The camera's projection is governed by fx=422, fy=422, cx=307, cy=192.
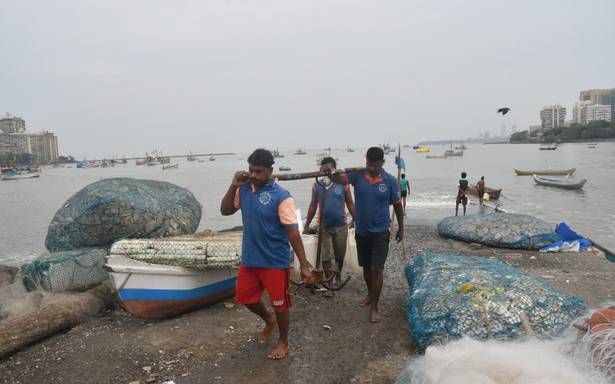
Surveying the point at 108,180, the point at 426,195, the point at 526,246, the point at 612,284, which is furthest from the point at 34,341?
the point at 426,195

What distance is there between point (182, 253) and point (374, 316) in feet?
7.26

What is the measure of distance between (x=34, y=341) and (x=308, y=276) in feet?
9.96

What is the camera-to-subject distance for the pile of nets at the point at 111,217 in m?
6.09

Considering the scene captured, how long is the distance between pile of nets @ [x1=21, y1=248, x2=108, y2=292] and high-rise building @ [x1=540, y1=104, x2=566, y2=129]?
160 m

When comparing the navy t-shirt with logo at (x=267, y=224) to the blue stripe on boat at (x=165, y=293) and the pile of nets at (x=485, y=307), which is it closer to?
the pile of nets at (x=485, y=307)

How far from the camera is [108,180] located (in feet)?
21.9

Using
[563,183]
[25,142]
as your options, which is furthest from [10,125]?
[563,183]

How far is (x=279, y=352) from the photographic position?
Result: 3711mm

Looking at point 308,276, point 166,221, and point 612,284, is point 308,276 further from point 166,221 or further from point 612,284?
point 612,284

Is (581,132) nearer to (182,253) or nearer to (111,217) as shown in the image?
(111,217)

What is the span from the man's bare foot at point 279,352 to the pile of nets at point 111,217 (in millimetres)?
3326

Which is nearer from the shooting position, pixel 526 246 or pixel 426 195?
pixel 526 246

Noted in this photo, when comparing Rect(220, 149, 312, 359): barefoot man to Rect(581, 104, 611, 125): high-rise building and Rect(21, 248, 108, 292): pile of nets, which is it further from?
Rect(581, 104, 611, 125): high-rise building

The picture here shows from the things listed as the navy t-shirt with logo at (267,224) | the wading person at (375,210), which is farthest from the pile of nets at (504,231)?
the navy t-shirt with logo at (267,224)
